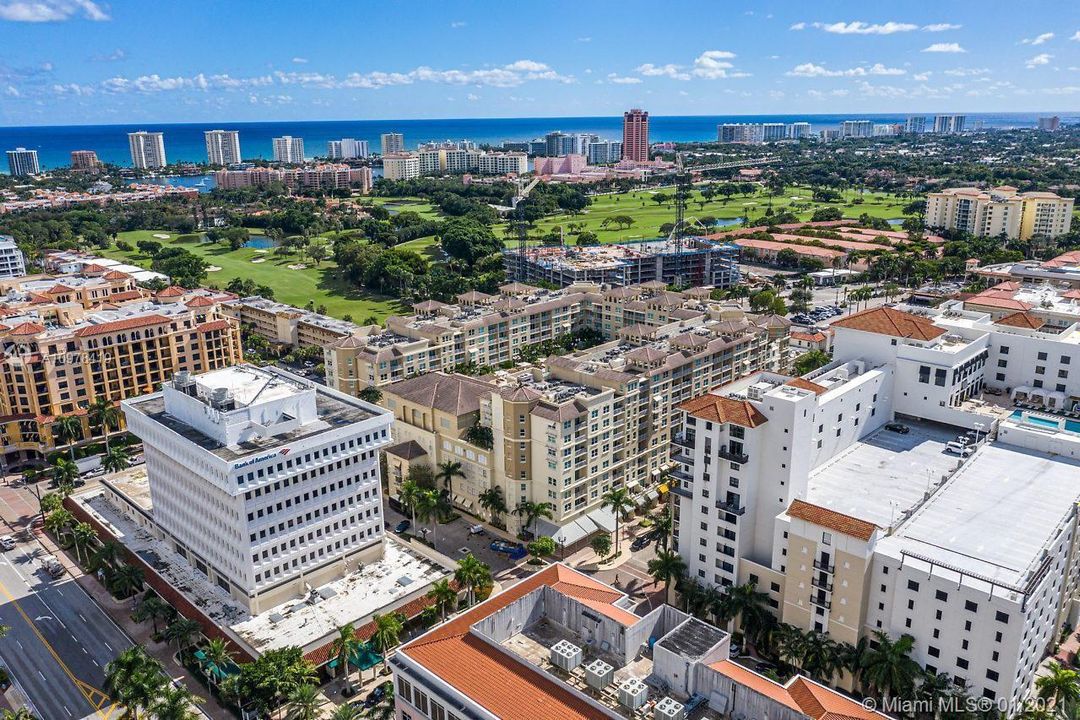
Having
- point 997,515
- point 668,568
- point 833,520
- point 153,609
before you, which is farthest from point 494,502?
point 997,515

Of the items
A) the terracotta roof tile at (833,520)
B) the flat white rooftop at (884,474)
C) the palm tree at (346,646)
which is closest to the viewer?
the terracotta roof tile at (833,520)

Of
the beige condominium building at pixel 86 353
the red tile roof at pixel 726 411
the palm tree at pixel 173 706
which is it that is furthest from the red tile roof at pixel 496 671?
the beige condominium building at pixel 86 353

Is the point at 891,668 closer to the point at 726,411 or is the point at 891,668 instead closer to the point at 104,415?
the point at 726,411

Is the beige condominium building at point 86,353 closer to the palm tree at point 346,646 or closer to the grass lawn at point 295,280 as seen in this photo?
the grass lawn at point 295,280

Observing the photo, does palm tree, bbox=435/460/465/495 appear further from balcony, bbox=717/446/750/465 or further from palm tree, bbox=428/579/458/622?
balcony, bbox=717/446/750/465

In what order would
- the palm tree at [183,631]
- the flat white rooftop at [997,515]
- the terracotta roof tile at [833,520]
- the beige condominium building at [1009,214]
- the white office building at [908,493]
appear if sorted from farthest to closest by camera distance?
1. the beige condominium building at [1009,214]
2. the palm tree at [183,631]
3. the terracotta roof tile at [833,520]
4. the flat white rooftop at [997,515]
5. the white office building at [908,493]

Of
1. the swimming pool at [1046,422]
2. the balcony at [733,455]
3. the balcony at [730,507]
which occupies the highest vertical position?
the balcony at [733,455]

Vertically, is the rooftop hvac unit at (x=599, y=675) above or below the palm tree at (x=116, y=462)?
above
